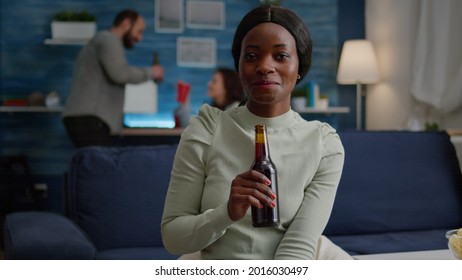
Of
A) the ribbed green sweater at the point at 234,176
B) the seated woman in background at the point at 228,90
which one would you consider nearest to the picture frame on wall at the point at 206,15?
the seated woman in background at the point at 228,90

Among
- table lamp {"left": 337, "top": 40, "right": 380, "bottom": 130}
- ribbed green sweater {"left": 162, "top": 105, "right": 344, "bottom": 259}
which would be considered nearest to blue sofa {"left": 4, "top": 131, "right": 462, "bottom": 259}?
ribbed green sweater {"left": 162, "top": 105, "right": 344, "bottom": 259}

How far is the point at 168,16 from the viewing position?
316 centimetres

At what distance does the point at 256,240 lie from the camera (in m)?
0.63

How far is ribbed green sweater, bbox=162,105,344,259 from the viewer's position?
616mm

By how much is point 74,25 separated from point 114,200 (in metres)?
1.96

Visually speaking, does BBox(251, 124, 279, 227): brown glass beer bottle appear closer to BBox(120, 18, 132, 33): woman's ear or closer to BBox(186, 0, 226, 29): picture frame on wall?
BBox(120, 18, 132, 33): woman's ear

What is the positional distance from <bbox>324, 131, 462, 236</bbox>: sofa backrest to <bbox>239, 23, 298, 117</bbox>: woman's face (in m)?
0.67

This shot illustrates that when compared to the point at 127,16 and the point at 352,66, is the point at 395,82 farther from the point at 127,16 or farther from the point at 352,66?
the point at 127,16

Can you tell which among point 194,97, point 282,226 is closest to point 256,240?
point 282,226

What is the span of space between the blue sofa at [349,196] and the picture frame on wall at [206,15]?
186 cm

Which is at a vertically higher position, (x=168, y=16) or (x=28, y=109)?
(x=168, y=16)

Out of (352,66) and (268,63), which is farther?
(352,66)

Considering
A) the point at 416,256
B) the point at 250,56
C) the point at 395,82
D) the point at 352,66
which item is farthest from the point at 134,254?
the point at 352,66
